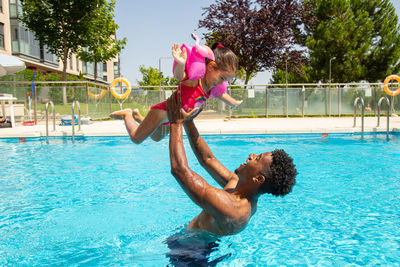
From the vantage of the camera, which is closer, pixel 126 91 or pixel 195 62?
pixel 195 62

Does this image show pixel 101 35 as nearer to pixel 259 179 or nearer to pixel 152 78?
pixel 259 179

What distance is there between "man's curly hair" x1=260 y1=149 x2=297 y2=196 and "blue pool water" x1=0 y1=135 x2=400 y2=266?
88 centimetres

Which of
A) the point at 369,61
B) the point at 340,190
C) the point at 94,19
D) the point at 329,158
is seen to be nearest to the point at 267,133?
the point at 329,158

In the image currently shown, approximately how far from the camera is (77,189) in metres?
5.80

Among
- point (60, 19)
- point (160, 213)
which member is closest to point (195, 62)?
point (160, 213)

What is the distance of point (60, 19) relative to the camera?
20859mm

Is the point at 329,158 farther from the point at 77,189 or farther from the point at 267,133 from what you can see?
the point at 77,189

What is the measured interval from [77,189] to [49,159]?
2871mm

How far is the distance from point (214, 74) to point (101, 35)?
2362cm

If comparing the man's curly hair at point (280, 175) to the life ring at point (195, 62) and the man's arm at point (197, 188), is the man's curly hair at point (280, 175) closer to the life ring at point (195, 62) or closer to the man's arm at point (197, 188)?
the man's arm at point (197, 188)

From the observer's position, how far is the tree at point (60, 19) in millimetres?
20531

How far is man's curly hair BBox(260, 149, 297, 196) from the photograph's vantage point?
2514 millimetres

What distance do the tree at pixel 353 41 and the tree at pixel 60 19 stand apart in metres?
15.0

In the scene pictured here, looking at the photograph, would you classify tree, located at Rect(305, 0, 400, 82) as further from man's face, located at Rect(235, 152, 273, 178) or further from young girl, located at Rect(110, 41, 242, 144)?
man's face, located at Rect(235, 152, 273, 178)
